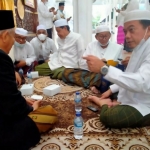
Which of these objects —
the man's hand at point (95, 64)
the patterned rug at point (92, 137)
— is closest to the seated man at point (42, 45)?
the patterned rug at point (92, 137)

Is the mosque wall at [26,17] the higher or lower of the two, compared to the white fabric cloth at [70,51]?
higher

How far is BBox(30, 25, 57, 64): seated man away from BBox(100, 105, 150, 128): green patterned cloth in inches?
90.4

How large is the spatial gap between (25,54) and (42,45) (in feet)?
Answer: 1.62

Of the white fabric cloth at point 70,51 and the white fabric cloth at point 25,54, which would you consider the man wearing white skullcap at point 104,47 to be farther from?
the white fabric cloth at point 25,54

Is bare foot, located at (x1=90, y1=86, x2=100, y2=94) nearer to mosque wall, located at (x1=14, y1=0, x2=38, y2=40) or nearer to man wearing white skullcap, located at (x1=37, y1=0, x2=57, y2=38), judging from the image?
mosque wall, located at (x1=14, y1=0, x2=38, y2=40)

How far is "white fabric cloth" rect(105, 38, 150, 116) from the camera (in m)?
1.17

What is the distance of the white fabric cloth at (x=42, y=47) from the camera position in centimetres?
342

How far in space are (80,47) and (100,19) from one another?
260 centimetres

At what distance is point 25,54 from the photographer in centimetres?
302

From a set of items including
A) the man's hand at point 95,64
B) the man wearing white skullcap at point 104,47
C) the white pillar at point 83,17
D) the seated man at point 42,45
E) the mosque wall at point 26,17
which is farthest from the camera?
the white pillar at point 83,17

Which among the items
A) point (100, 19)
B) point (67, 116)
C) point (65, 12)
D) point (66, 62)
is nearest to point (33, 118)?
point (67, 116)

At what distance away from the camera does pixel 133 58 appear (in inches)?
53.2

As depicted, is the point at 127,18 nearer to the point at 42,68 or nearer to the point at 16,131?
the point at 16,131

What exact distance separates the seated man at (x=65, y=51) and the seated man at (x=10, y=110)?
1.62m
